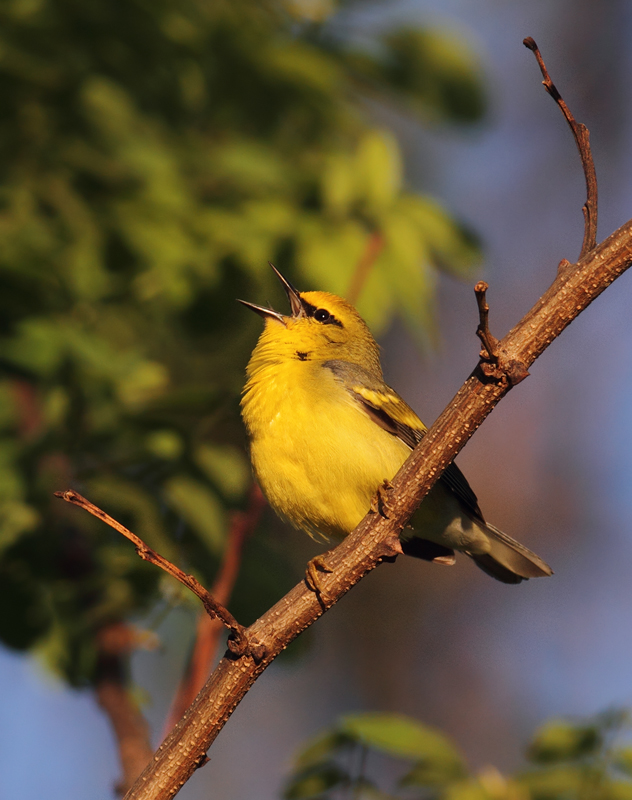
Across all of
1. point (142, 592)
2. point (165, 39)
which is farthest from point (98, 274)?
point (142, 592)

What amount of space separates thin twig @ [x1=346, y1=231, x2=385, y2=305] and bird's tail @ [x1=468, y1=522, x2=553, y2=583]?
1.41 metres

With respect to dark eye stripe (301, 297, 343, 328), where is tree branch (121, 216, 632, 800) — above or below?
below

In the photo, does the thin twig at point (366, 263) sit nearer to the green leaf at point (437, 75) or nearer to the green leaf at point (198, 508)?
the green leaf at point (437, 75)

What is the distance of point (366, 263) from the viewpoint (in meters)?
3.58

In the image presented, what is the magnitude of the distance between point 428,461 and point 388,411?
72.9 inches

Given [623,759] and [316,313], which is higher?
[316,313]

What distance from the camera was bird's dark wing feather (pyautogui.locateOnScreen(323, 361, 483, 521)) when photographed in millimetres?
4031

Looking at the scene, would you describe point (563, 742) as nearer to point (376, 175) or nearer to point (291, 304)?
point (376, 175)

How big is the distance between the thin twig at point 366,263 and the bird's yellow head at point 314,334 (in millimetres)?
704

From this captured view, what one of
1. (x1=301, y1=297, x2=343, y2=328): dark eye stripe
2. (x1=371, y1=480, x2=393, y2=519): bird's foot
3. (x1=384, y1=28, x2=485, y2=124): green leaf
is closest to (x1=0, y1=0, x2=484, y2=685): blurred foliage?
(x1=384, y1=28, x2=485, y2=124): green leaf

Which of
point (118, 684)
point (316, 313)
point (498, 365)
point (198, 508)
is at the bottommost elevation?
point (118, 684)

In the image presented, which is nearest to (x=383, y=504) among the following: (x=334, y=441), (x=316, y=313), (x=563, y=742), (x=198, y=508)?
(x=563, y=742)

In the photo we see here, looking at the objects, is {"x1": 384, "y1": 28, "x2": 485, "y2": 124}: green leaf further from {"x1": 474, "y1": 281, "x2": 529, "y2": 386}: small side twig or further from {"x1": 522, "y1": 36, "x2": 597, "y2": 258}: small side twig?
{"x1": 474, "y1": 281, "x2": 529, "y2": 386}: small side twig

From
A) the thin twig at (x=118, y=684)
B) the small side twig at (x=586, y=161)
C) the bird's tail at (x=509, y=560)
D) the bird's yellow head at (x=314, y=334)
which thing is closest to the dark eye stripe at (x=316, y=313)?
the bird's yellow head at (x=314, y=334)
